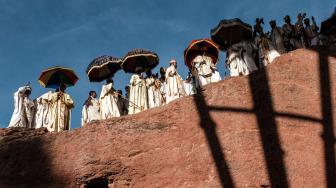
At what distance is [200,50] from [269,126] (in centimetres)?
579

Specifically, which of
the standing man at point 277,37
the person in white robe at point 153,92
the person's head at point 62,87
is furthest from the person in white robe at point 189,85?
the person's head at point 62,87

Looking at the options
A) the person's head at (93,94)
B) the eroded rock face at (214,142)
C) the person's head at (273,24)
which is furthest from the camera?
the person's head at (273,24)

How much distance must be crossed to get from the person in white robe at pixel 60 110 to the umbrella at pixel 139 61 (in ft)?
6.68

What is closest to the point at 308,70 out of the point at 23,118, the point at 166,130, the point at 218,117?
the point at 218,117

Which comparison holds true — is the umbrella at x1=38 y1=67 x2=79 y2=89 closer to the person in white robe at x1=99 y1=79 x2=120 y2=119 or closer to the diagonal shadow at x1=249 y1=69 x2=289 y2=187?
the person in white robe at x1=99 y1=79 x2=120 y2=119

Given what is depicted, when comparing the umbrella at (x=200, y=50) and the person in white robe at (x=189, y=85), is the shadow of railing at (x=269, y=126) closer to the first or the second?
the person in white robe at (x=189, y=85)

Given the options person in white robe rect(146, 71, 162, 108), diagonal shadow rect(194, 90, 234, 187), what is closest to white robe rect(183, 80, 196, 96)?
person in white robe rect(146, 71, 162, 108)

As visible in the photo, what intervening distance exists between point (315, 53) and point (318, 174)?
3.79 meters

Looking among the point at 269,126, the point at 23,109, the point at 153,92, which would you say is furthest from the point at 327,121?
the point at 23,109

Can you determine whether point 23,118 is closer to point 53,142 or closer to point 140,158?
point 53,142

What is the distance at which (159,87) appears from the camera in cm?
2144

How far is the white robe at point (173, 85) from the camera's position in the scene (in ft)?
67.7

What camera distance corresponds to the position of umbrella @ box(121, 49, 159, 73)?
21.7 meters

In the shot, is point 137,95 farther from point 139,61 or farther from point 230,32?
point 230,32
